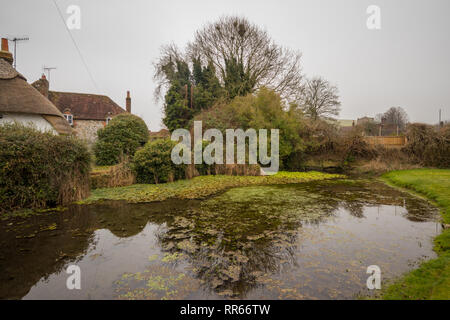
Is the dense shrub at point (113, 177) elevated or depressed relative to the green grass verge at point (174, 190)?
elevated

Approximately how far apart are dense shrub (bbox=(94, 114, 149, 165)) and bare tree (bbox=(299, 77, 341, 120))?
72.0ft

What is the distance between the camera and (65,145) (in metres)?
7.12

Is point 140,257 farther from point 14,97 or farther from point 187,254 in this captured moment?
point 14,97

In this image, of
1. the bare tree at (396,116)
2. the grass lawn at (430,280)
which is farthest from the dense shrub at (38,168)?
the bare tree at (396,116)

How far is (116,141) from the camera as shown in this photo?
12.5 meters

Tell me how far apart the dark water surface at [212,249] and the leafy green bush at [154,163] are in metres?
3.41

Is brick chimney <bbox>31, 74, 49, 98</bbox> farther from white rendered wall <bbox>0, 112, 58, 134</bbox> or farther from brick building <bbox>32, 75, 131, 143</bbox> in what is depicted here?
white rendered wall <bbox>0, 112, 58, 134</bbox>

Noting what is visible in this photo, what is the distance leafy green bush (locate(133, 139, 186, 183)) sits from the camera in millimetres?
10141

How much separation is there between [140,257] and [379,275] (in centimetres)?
359

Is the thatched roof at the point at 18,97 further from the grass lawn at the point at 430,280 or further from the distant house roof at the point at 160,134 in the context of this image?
the grass lawn at the point at 430,280

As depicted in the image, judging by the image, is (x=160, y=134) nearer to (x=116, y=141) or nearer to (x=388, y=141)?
(x=116, y=141)

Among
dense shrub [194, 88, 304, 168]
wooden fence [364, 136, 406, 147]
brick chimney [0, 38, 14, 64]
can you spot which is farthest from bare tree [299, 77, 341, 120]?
brick chimney [0, 38, 14, 64]

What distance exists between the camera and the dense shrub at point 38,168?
6.03 meters
